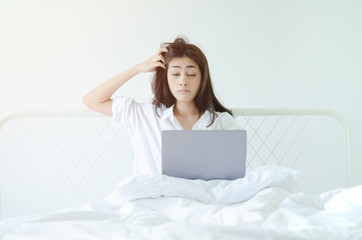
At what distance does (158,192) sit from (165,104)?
0.79m

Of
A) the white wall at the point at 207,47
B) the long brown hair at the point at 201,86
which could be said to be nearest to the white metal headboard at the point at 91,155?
the white wall at the point at 207,47

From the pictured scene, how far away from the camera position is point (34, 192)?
8.79 ft

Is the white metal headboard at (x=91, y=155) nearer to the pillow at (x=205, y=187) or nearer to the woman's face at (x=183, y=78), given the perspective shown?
the woman's face at (x=183, y=78)

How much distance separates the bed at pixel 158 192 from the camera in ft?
2.72

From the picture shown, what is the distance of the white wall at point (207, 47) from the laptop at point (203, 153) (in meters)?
1.14

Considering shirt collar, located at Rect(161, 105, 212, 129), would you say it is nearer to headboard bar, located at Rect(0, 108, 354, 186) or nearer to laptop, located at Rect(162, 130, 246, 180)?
headboard bar, located at Rect(0, 108, 354, 186)

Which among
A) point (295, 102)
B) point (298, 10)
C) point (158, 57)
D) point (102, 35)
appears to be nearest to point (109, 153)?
point (102, 35)

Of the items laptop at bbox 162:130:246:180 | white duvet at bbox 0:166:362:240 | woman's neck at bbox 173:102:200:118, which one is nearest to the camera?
white duvet at bbox 0:166:362:240

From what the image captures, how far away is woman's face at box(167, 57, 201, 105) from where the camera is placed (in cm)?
183

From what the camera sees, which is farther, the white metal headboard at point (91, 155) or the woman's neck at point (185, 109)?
the white metal headboard at point (91, 155)

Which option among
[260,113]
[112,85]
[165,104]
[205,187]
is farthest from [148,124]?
[205,187]

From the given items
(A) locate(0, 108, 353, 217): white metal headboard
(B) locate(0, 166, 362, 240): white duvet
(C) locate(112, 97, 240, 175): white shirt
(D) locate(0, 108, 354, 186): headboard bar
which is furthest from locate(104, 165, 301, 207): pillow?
(A) locate(0, 108, 353, 217): white metal headboard

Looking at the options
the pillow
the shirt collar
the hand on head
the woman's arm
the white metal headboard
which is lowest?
the white metal headboard

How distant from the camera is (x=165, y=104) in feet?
6.44
